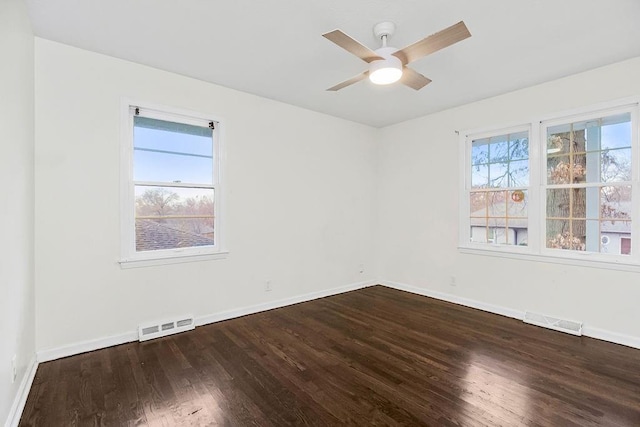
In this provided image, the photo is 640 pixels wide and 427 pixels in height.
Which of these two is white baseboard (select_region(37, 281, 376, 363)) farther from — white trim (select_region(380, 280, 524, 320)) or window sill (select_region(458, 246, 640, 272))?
window sill (select_region(458, 246, 640, 272))

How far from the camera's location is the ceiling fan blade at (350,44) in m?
1.96

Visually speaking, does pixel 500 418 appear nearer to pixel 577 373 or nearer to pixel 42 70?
pixel 577 373

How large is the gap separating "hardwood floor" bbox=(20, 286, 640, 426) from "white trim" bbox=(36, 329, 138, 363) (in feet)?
0.25

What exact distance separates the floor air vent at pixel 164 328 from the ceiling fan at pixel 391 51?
300 centimetres

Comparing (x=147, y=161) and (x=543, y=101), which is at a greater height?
(x=543, y=101)

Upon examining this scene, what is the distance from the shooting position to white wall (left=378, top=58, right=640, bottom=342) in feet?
10.2

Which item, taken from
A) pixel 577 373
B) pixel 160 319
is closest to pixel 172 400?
pixel 160 319

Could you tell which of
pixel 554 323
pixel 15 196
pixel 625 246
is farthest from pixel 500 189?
pixel 15 196

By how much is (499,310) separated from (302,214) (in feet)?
9.33

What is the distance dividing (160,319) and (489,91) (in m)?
4.59

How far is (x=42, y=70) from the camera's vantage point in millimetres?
2635

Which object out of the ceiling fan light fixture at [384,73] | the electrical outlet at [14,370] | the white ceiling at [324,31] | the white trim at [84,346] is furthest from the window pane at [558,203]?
the electrical outlet at [14,370]

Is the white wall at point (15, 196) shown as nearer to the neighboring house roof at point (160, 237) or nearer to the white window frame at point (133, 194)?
the white window frame at point (133, 194)

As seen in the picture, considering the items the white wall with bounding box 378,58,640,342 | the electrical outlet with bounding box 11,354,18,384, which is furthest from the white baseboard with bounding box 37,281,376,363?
the white wall with bounding box 378,58,640,342
